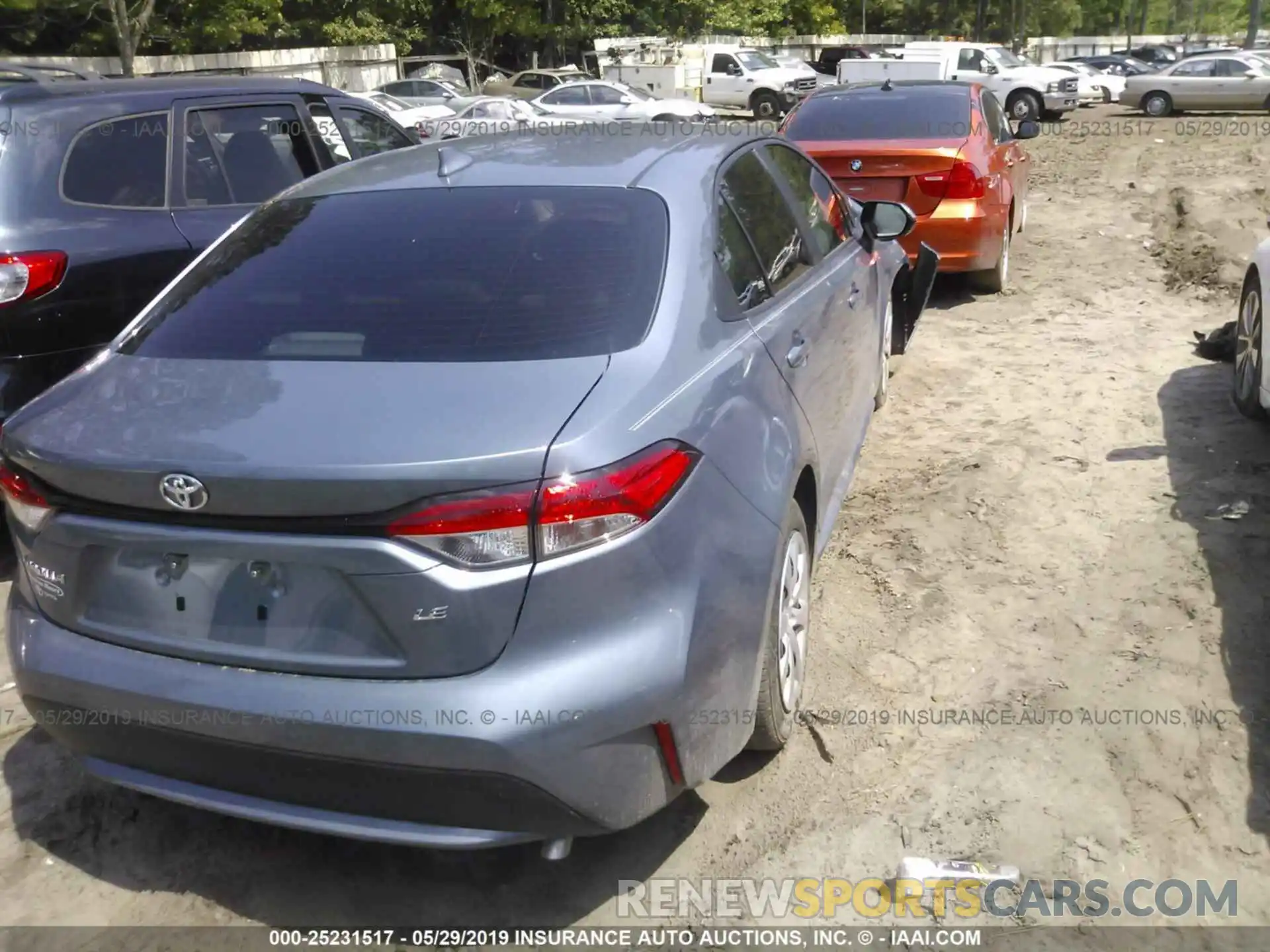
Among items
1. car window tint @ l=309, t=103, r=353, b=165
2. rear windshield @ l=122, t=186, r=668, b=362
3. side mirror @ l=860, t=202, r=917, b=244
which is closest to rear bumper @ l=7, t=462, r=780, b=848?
rear windshield @ l=122, t=186, r=668, b=362

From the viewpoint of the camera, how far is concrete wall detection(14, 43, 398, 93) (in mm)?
32812

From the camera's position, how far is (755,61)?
32.9m

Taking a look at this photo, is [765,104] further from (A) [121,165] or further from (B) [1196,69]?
(A) [121,165]

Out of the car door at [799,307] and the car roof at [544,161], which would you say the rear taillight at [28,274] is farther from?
the car door at [799,307]

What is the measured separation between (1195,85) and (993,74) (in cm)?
446

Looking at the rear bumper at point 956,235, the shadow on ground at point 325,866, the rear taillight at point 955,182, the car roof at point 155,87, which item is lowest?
the shadow on ground at point 325,866

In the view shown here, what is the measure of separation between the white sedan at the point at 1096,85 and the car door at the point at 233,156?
2714 cm

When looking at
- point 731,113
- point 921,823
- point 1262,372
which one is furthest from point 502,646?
point 731,113

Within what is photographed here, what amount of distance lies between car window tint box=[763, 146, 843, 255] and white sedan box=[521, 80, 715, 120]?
23.1 metres

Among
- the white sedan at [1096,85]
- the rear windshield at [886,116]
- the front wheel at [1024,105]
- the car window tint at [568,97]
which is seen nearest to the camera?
the rear windshield at [886,116]

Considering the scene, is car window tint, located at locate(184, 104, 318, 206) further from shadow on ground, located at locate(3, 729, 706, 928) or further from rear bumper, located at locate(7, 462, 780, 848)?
rear bumper, located at locate(7, 462, 780, 848)

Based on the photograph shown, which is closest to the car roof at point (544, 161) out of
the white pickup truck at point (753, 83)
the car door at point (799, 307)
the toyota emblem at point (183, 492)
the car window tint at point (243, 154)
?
the car door at point (799, 307)

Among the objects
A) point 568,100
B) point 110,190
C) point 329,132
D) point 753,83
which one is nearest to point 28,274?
point 110,190

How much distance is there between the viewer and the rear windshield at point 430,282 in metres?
2.79
